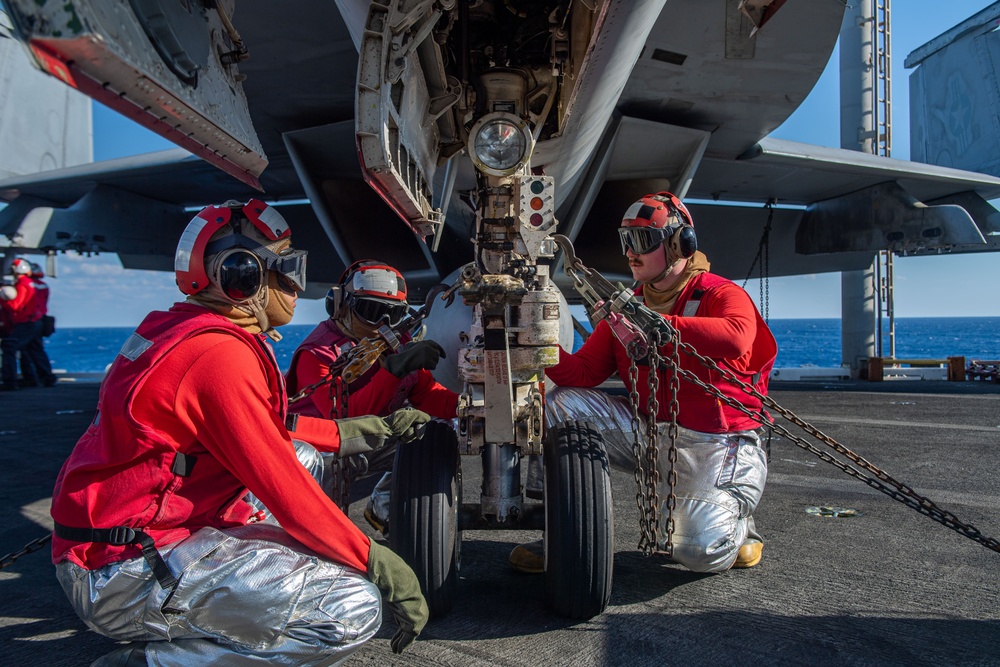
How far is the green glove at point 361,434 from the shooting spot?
8.25ft

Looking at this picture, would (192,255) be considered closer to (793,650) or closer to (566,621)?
(566,621)

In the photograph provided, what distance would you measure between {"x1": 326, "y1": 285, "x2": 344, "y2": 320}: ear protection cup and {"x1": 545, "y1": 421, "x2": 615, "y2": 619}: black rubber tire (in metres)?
1.82

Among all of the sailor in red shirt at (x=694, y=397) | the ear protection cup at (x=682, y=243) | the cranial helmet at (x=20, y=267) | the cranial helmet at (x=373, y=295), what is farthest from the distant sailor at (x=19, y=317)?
the ear protection cup at (x=682, y=243)

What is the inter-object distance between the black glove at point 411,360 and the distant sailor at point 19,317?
11.3 metres

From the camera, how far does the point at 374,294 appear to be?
364 cm

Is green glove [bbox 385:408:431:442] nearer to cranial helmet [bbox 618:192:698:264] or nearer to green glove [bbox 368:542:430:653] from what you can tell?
green glove [bbox 368:542:430:653]

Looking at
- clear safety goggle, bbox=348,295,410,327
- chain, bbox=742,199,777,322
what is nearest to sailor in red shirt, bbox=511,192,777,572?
clear safety goggle, bbox=348,295,410,327

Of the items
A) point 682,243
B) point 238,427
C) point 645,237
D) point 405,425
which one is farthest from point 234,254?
point 682,243

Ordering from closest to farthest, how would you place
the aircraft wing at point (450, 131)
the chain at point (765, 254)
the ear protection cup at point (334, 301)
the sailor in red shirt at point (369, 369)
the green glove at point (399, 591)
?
1. the green glove at point (399, 591)
2. the aircraft wing at point (450, 131)
3. the sailor in red shirt at point (369, 369)
4. the ear protection cup at point (334, 301)
5. the chain at point (765, 254)

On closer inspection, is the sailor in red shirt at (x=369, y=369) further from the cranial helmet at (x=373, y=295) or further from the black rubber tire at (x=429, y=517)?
the black rubber tire at (x=429, y=517)

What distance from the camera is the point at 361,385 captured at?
11.4 feet

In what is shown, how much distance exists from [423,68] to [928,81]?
1812 cm

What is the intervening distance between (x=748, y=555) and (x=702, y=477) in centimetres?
43

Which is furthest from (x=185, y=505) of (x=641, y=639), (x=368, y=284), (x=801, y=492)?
(x=801, y=492)
